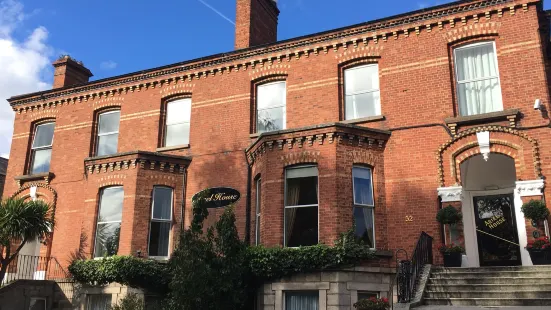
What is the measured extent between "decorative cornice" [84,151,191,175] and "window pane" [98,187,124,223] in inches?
27.4

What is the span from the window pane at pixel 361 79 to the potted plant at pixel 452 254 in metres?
5.32

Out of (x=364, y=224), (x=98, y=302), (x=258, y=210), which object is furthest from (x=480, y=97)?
(x=98, y=302)

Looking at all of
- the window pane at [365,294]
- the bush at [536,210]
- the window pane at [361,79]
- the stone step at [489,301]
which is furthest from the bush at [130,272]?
the bush at [536,210]

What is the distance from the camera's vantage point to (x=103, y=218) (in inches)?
675

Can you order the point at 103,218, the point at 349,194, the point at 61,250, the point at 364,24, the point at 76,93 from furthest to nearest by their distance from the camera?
the point at 76,93, the point at 61,250, the point at 103,218, the point at 364,24, the point at 349,194

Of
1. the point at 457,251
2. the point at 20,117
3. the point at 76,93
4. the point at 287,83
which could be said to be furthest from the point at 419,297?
the point at 20,117

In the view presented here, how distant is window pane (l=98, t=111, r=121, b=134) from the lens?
64.4 ft

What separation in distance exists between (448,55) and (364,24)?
8.86ft

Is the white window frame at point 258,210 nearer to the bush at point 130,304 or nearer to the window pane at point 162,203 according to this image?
the window pane at point 162,203

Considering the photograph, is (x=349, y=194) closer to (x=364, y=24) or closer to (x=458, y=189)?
(x=458, y=189)

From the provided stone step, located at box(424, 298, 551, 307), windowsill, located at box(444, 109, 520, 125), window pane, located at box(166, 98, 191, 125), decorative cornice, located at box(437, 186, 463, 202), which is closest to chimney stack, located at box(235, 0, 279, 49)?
window pane, located at box(166, 98, 191, 125)

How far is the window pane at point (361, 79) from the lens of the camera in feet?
52.2

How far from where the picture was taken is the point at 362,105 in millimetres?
15875

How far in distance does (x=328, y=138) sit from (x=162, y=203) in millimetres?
6211
